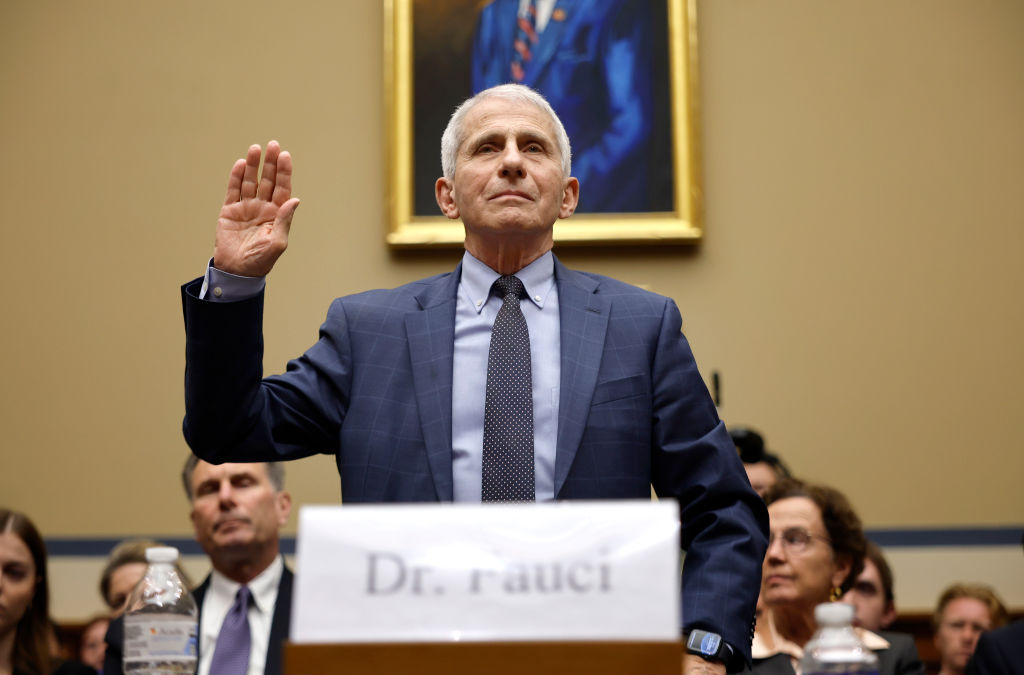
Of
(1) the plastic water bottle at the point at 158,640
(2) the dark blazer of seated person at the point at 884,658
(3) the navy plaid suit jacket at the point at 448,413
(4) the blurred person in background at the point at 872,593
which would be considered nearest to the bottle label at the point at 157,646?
(1) the plastic water bottle at the point at 158,640

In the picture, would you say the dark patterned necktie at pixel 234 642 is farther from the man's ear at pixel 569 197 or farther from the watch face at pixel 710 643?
the watch face at pixel 710 643

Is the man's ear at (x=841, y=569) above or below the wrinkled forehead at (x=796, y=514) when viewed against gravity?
below

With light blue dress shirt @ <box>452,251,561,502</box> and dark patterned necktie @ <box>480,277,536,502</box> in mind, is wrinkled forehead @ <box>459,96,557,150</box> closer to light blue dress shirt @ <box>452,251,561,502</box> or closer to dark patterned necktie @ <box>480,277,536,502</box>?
light blue dress shirt @ <box>452,251,561,502</box>

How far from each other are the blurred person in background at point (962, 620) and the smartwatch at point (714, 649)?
9.78ft

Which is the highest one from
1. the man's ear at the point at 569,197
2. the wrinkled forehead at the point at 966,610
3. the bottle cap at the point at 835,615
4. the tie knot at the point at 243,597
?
the man's ear at the point at 569,197

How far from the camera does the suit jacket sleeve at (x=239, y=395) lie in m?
1.98

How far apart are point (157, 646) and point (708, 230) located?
12.3ft

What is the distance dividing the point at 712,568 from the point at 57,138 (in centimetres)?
458

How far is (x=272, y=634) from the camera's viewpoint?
357 cm

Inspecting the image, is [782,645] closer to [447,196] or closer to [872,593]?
[872,593]

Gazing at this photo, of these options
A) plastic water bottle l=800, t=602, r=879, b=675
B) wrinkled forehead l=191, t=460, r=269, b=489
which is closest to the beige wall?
wrinkled forehead l=191, t=460, r=269, b=489

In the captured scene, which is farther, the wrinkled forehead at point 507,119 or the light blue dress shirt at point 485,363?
the wrinkled forehead at point 507,119

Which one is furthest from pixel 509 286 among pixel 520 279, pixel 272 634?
pixel 272 634

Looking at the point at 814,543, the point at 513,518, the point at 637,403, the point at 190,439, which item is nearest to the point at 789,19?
the point at 814,543
